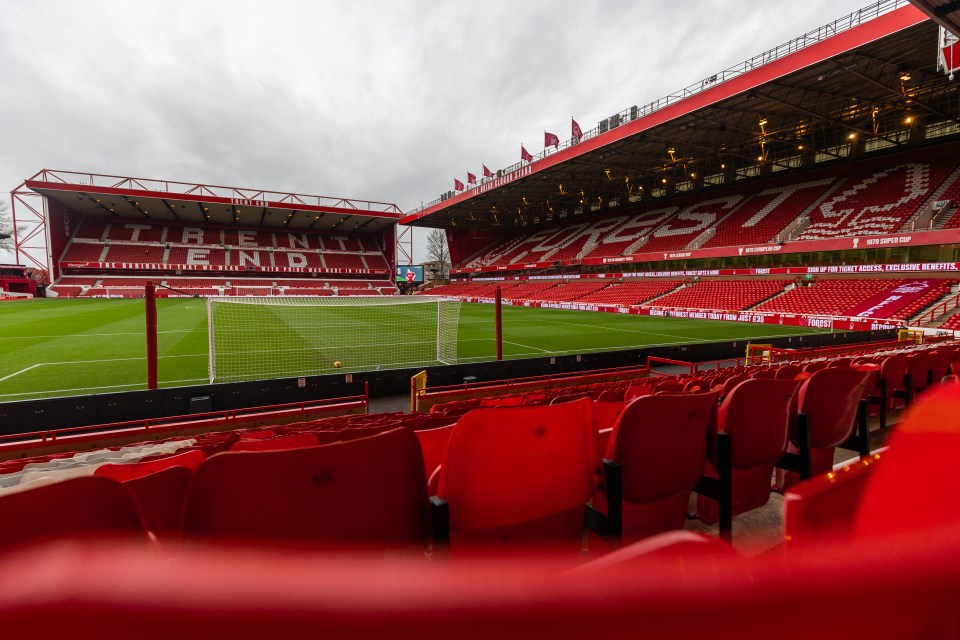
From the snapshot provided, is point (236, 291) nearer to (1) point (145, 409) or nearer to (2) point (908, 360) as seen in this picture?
(1) point (145, 409)

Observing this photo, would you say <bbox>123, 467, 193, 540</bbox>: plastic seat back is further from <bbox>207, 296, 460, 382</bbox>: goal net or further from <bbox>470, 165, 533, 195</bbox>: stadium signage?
<bbox>470, 165, 533, 195</bbox>: stadium signage

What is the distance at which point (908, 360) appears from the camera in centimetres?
491

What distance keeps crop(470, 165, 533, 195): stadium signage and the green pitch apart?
12972 mm

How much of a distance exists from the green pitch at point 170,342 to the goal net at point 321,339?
0.85ft

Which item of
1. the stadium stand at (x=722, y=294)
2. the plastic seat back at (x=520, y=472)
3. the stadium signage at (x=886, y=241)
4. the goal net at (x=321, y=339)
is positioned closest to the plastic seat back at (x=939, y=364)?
the plastic seat back at (x=520, y=472)

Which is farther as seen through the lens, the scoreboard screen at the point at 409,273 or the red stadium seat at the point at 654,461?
the scoreboard screen at the point at 409,273

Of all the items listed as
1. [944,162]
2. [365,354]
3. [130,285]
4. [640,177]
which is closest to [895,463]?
[365,354]

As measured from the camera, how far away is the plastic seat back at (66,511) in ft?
2.73

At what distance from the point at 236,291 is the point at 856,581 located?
50678 mm

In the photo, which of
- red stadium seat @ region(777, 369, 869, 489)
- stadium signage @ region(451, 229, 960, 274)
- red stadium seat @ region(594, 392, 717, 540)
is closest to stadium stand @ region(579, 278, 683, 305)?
stadium signage @ region(451, 229, 960, 274)

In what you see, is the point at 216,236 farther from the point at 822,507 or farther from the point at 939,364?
the point at 822,507

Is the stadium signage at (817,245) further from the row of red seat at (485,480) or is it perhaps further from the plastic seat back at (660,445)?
the plastic seat back at (660,445)

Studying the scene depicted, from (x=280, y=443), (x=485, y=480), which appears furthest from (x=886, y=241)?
(x=280, y=443)

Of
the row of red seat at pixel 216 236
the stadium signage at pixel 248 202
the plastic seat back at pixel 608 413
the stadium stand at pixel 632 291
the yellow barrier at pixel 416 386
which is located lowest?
the yellow barrier at pixel 416 386
